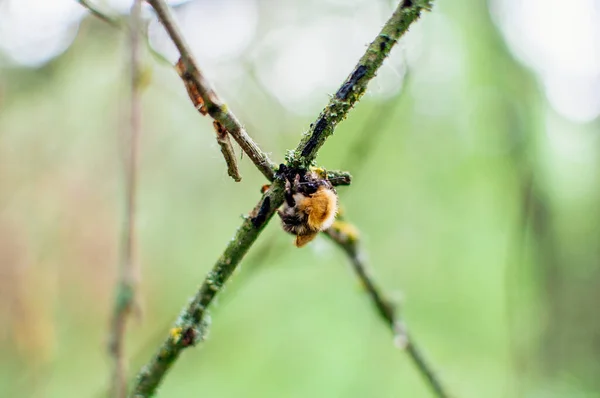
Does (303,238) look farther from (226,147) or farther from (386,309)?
(386,309)

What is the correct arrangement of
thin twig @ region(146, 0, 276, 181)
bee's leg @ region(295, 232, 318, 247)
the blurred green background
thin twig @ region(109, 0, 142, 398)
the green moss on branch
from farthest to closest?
the blurred green background
thin twig @ region(109, 0, 142, 398)
bee's leg @ region(295, 232, 318, 247)
the green moss on branch
thin twig @ region(146, 0, 276, 181)

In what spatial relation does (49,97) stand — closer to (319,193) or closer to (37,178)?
(37,178)

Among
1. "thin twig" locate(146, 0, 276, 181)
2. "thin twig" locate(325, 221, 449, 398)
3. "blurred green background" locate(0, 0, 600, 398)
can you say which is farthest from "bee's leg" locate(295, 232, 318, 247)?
"blurred green background" locate(0, 0, 600, 398)

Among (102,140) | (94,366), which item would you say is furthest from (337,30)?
(94,366)

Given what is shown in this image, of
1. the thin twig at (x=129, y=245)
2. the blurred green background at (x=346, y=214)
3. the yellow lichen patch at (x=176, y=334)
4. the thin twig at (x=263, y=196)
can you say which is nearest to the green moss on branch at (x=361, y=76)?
the thin twig at (x=263, y=196)

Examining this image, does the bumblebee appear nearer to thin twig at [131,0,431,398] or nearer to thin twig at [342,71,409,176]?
thin twig at [131,0,431,398]

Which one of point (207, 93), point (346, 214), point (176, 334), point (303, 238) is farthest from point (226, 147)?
point (346, 214)
